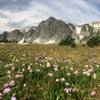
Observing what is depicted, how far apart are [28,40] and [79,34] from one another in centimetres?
716

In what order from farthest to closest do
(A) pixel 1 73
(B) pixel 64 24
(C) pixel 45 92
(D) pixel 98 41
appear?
(B) pixel 64 24
(D) pixel 98 41
(A) pixel 1 73
(C) pixel 45 92

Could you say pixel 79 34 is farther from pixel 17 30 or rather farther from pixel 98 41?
pixel 98 41

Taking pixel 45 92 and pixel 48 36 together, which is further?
pixel 48 36

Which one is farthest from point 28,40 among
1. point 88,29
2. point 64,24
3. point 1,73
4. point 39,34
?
point 1,73

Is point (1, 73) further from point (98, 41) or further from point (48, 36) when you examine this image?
point (48, 36)

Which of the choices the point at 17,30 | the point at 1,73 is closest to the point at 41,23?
the point at 17,30

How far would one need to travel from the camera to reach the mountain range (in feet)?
159

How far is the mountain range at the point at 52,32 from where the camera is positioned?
159ft

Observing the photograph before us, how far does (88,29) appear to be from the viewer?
53.0 m

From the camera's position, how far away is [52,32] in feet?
157

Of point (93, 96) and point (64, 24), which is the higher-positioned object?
point (64, 24)

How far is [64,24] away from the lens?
48.5 meters

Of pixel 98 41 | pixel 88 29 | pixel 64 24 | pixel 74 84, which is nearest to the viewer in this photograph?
pixel 74 84

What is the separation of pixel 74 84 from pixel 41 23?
126 feet
